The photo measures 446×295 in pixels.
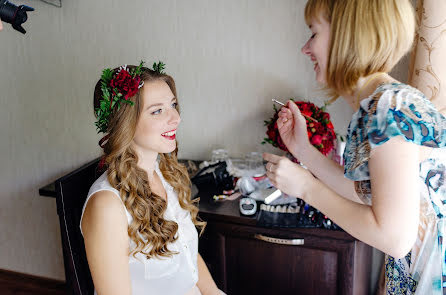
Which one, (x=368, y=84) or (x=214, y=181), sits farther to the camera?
(x=214, y=181)

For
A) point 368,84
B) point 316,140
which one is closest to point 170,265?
point 316,140

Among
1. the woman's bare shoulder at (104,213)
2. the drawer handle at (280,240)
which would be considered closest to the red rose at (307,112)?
the drawer handle at (280,240)

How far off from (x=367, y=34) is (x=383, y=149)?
307mm

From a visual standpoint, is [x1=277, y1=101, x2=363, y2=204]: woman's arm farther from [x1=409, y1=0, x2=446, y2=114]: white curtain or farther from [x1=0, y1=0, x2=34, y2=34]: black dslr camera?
[x1=0, y1=0, x2=34, y2=34]: black dslr camera

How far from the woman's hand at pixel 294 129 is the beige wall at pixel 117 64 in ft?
1.66

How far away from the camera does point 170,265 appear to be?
1399mm

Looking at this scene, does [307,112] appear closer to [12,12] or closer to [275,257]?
[275,257]

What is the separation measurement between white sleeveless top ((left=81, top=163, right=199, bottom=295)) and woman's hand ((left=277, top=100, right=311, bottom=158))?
0.51 meters

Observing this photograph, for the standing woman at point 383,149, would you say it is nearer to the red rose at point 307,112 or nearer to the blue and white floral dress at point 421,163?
the blue and white floral dress at point 421,163

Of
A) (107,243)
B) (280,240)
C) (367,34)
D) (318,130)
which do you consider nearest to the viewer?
(367,34)

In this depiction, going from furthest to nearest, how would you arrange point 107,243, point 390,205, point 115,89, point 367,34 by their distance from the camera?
point 115,89
point 107,243
point 367,34
point 390,205

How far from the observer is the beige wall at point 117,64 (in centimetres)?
198

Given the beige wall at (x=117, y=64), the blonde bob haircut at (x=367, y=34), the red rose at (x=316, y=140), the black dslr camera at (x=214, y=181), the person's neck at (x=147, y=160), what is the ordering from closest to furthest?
the blonde bob haircut at (x=367, y=34) → the person's neck at (x=147, y=160) → the red rose at (x=316, y=140) → the black dslr camera at (x=214, y=181) → the beige wall at (x=117, y=64)

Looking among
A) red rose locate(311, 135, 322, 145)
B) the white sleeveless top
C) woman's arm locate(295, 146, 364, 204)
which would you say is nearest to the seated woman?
the white sleeveless top
